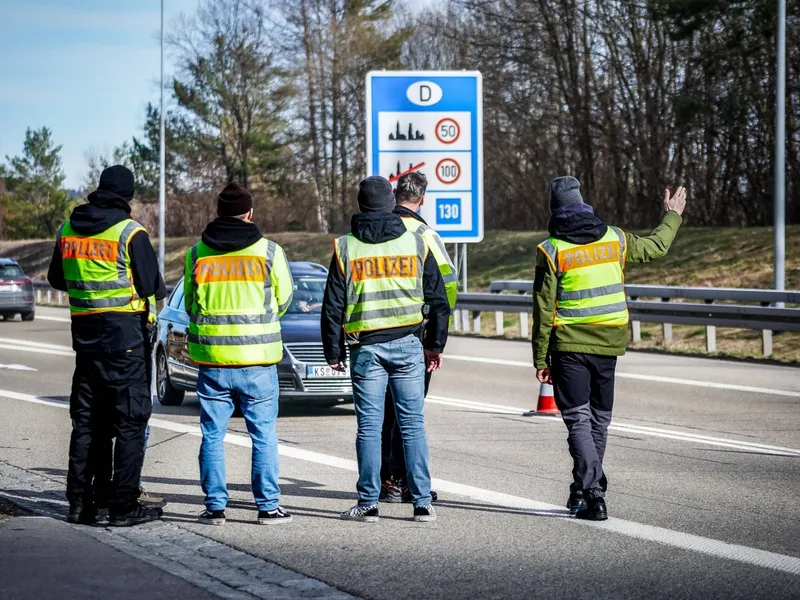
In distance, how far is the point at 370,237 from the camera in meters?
6.97

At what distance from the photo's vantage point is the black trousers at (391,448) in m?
7.66

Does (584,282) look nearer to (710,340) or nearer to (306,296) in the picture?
(306,296)

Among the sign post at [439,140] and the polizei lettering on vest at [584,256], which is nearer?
the polizei lettering on vest at [584,256]

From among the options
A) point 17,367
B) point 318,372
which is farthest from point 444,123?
point 17,367

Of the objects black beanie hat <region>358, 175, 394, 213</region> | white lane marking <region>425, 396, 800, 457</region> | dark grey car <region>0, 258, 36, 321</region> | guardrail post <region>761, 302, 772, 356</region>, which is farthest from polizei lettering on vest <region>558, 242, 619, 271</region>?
dark grey car <region>0, 258, 36, 321</region>

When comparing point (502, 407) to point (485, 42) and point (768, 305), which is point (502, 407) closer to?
point (768, 305)

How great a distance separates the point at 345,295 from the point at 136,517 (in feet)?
5.33

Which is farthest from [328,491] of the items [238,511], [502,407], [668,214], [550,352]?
[502,407]

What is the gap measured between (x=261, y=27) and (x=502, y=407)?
42546mm

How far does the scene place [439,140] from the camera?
14984 millimetres

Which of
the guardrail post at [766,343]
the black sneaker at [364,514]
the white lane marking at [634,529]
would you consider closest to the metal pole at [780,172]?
the guardrail post at [766,343]

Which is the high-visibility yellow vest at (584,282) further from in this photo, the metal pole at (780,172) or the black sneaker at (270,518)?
the metal pole at (780,172)

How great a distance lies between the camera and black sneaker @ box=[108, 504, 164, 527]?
686 cm

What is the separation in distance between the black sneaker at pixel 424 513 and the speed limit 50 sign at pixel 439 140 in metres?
8.03
